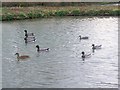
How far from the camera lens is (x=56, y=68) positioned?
2455cm

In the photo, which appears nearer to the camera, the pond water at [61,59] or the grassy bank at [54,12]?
the pond water at [61,59]

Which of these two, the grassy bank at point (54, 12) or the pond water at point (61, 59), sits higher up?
the grassy bank at point (54, 12)

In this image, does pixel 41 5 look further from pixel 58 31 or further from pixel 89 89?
pixel 89 89

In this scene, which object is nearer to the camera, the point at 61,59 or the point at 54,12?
the point at 61,59

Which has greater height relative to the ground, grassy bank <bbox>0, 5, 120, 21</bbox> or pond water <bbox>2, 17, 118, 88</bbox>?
grassy bank <bbox>0, 5, 120, 21</bbox>

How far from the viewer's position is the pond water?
71.3 feet

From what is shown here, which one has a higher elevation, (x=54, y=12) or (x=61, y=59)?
(x=54, y=12)

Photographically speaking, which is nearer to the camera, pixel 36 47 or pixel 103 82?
pixel 103 82

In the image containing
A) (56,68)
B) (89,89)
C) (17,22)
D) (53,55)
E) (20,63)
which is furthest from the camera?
(17,22)

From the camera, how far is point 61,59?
27.0 m

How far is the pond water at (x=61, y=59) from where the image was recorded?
21.7 m

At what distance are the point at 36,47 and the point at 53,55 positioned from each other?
128 inches

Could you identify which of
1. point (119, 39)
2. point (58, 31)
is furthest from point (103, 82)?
point (58, 31)

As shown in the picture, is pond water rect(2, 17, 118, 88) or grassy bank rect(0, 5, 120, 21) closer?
pond water rect(2, 17, 118, 88)
